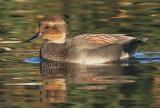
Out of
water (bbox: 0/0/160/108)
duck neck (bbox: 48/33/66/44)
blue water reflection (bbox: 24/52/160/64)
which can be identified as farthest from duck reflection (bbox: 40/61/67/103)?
duck neck (bbox: 48/33/66/44)

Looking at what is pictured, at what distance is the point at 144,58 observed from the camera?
1207 cm

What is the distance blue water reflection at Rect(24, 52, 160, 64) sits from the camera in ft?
39.0

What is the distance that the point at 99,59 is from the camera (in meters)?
12.1

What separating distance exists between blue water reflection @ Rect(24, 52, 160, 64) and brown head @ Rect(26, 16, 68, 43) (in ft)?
1.71

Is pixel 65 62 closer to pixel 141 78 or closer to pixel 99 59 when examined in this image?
pixel 99 59

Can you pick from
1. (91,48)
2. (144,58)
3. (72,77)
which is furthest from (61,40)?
(72,77)

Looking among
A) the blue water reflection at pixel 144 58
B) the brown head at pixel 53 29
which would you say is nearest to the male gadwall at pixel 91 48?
the brown head at pixel 53 29

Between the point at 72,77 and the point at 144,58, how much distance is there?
5.52ft

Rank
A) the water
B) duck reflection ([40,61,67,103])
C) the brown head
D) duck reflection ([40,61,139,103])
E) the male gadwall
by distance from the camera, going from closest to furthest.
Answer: the water → duck reflection ([40,61,67,103]) → duck reflection ([40,61,139,103]) → the male gadwall → the brown head

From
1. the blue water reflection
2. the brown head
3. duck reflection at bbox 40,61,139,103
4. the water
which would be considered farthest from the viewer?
the brown head

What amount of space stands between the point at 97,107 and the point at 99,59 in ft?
11.0

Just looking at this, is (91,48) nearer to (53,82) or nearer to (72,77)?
(72,77)

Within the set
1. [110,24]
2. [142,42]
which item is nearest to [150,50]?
[142,42]

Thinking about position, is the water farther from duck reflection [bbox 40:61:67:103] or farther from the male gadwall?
the male gadwall
